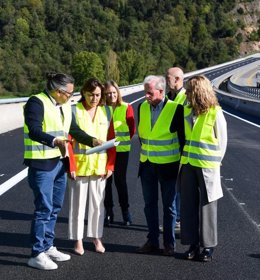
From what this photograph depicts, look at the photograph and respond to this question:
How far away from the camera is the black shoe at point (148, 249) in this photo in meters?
6.53

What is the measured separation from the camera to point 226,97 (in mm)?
38812

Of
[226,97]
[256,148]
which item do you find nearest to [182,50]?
[226,97]

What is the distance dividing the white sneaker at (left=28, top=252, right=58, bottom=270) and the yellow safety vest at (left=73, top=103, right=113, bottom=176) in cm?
98

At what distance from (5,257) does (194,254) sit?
1.96 meters

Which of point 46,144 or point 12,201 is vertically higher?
point 46,144

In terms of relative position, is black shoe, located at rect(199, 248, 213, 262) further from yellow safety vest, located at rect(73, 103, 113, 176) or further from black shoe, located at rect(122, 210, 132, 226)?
black shoe, located at rect(122, 210, 132, 226)

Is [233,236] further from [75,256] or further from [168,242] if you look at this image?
[75,256]

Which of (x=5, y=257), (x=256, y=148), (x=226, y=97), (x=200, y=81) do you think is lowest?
(x=226, y=97)

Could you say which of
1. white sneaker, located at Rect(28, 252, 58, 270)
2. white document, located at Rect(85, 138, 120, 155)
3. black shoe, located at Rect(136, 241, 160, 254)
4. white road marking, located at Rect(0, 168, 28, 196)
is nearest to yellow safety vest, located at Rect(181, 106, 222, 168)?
white document, located at Rect(85, 138, 120, 155)

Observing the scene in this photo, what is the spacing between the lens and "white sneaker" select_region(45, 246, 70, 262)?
6215 mm

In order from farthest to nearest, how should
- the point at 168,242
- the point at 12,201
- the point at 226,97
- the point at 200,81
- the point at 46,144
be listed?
the point at 226,97, the point at 12,201, the point at 168,242, the point at 200,81, the point at 46,144

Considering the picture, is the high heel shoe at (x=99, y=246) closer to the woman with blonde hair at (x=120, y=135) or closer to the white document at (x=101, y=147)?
the white document at (x=101, y=147)

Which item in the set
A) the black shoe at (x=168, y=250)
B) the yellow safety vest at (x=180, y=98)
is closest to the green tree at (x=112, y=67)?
the yellow safety vest at (x=180, y=98)

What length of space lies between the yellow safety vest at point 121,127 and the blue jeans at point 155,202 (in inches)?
50.4
